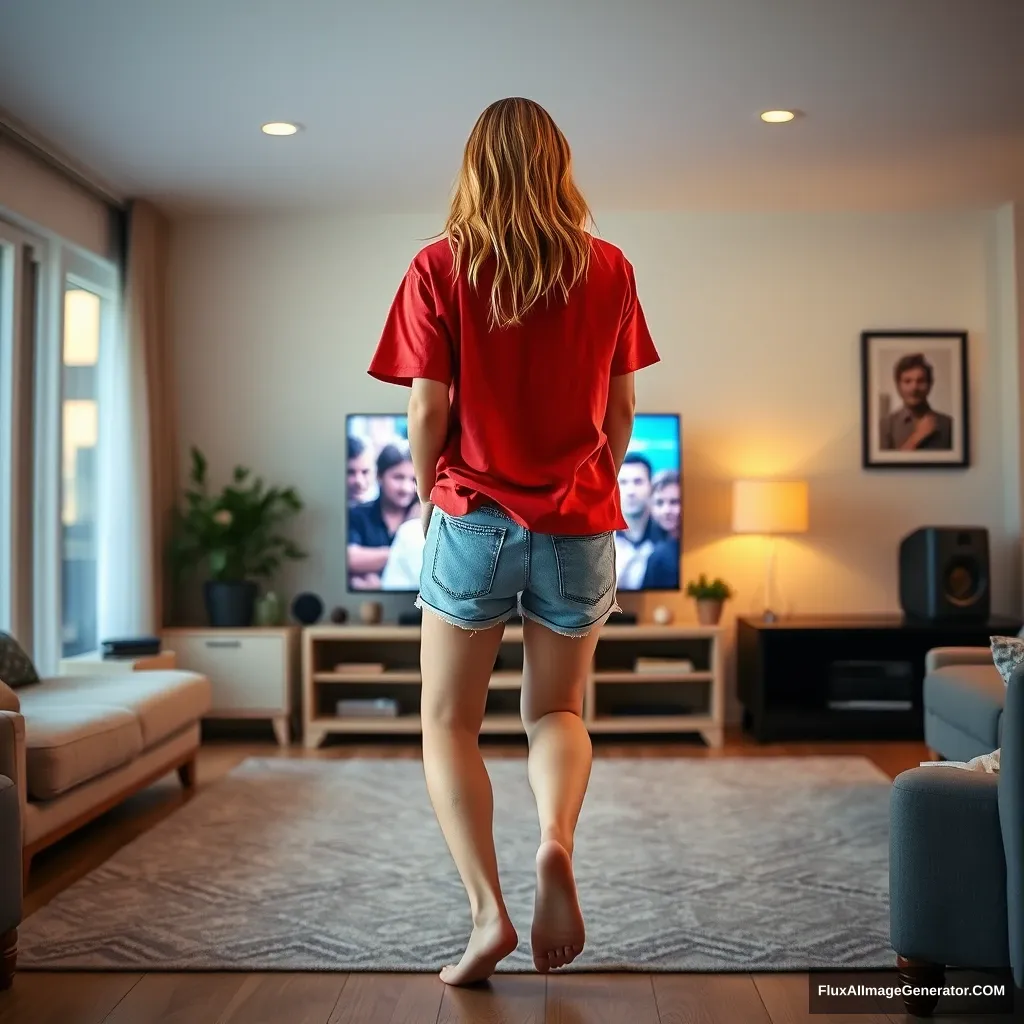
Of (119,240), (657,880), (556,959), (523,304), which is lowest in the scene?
(657,880)

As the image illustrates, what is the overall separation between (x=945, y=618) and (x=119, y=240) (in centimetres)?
409

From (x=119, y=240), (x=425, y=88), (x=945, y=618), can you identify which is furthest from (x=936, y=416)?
(x=119, y=240)

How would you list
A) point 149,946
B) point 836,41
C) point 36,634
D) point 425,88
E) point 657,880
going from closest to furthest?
point 149,946, point 657,880, point 836,41, point 425,88, point 36,634

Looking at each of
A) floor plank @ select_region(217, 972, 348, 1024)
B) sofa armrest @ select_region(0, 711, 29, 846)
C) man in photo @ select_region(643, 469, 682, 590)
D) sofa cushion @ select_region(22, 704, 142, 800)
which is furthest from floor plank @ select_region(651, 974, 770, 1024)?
man in photo @ select_region(643, 469, 682, 590)

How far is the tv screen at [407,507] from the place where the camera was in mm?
5500

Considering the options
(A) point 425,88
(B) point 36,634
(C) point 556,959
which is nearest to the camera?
(C) point 556,959

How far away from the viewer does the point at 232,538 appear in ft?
18.1

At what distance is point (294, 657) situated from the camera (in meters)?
5.46

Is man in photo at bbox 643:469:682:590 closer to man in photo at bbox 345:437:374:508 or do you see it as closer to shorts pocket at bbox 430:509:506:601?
man in photo at bbox 345:437:374:508

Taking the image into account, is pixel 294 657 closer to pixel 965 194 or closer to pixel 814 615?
pixel 814 615

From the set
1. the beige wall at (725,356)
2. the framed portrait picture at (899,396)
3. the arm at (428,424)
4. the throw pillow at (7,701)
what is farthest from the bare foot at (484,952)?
the framed portrait picture at (899,396)

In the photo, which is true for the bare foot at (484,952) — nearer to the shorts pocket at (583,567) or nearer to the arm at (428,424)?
the shorts pocket at (583,567)

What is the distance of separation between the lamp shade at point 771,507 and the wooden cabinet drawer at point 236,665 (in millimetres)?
2170

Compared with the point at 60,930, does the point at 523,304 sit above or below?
above
